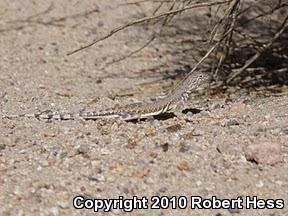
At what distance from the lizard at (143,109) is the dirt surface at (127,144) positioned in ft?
0.30

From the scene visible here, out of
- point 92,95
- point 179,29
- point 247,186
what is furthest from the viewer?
point 179,29

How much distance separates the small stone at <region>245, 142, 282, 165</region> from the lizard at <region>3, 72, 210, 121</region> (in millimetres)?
1174

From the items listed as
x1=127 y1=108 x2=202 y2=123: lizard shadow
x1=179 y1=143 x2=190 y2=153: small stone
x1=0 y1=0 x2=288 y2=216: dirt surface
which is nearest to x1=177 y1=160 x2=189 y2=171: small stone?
x1=0 y1=0 x2=288 y2=216: dirt surface

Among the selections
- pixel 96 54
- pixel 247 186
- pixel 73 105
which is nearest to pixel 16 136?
pixel 73 105

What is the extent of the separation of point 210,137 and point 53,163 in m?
1.10

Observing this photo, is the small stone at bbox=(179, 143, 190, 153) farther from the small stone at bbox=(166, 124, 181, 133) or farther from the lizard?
the lizard

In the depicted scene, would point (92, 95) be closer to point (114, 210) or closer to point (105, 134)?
point (105, 134)

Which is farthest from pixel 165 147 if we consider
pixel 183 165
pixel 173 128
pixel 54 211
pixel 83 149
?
pixel 54 211

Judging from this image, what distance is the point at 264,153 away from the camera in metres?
4.44

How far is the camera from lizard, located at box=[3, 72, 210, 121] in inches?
209

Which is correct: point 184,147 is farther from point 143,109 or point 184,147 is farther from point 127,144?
point 143,109

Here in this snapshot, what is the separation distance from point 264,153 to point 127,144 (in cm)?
92

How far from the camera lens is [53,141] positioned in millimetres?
4719

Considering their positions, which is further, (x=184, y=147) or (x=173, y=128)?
(x=173, y=128)
